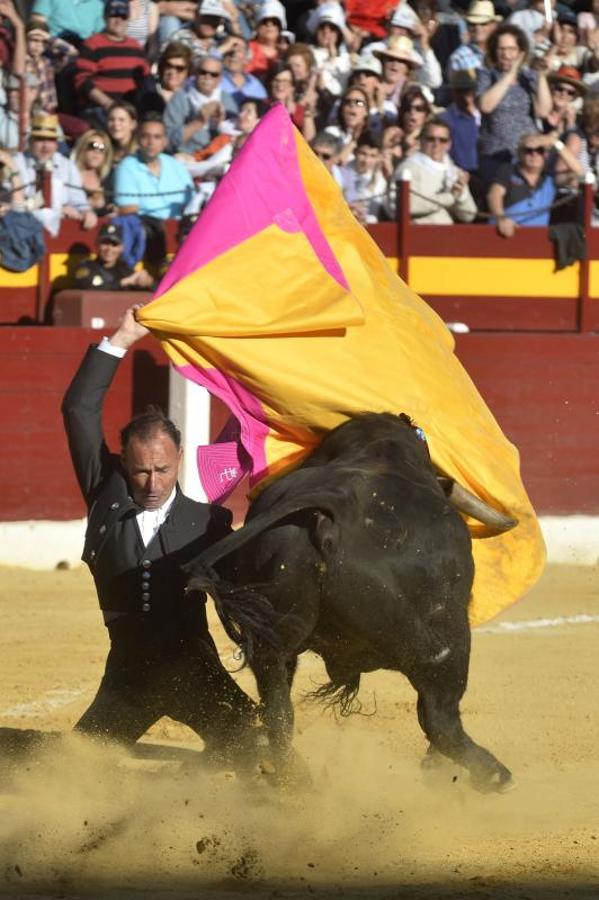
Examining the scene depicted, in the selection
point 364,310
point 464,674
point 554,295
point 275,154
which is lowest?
point 554,295

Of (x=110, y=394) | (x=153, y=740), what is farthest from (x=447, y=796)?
(x=110, y=394)

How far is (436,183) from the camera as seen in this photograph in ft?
31.2

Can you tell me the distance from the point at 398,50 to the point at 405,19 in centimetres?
44

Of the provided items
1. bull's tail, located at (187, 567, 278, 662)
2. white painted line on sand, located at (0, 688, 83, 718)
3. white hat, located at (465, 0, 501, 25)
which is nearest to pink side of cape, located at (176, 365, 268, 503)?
bull's tail, located at (187, 567, 278, 662)

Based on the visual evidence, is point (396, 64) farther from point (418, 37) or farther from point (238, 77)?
point (238, 77)

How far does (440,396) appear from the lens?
434 cm

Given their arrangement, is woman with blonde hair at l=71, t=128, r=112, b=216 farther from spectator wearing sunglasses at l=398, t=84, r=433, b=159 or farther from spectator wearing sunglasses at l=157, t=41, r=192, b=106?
spectator wearing sunglasses at l=398, t=84, r=433, b=159

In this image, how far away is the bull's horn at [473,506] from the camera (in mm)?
4121

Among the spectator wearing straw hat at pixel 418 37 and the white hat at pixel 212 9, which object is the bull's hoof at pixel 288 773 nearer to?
the white hat at pixel 212 9

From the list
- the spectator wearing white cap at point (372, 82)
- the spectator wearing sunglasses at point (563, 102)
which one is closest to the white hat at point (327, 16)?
the spectator wearing white cap at point (372, 82)

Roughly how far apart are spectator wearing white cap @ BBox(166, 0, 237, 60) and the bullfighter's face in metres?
5.88

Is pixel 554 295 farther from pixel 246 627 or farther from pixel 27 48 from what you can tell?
pixel 246 627

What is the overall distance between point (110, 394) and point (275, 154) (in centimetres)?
414

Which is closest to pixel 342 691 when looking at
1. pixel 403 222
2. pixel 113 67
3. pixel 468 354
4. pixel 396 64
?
pixel 468 354
